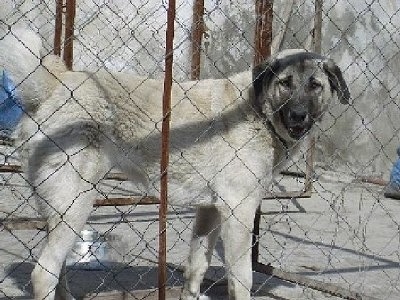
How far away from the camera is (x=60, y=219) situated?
150 inches

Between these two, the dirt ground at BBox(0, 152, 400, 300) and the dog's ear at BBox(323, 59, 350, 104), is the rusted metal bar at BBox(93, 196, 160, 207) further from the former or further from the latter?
the dog's ear at BBox(323, 59, 350, 104)

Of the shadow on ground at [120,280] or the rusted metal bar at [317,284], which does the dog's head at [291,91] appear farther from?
the shadow on ground at [120,280]

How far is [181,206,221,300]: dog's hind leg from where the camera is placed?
4371mm

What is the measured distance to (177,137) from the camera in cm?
421

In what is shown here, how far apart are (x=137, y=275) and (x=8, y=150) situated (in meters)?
5.36

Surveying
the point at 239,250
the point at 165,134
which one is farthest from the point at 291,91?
the point at 165,134

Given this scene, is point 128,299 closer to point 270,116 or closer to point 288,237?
point 270,116

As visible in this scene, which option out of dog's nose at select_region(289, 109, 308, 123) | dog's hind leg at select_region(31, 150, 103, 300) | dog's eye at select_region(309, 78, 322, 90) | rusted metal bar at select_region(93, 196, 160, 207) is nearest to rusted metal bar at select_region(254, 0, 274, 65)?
dog's eye at select_region(309, 78, 322, 90)

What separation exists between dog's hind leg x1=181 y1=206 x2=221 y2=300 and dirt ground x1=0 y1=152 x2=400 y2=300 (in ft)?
0.33

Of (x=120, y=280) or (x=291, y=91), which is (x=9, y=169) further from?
(x=291, y=91)

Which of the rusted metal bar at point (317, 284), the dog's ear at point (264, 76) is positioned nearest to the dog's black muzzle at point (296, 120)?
the dog's ear at point (264, 76)

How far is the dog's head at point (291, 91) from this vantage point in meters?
4.12

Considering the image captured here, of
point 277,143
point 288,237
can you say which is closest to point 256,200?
point 277,143

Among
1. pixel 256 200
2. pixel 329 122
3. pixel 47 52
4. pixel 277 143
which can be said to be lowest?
pixel 256 200
